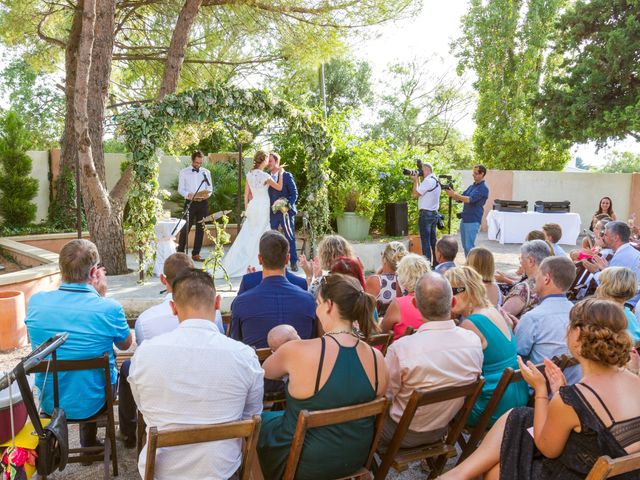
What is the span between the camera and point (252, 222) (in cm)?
854

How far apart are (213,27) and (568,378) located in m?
11.2

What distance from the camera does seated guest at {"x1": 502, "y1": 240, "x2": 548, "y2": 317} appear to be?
4.26m

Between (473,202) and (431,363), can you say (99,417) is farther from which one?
(473,202)

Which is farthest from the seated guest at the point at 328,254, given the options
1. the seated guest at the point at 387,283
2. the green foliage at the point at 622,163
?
the green foliage at the point at 622,163

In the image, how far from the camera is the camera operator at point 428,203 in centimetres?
898

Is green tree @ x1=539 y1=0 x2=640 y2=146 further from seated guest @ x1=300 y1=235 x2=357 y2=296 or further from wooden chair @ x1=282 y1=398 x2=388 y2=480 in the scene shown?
wooden chair @ x1=282 y1=398 x2=388 y2=480

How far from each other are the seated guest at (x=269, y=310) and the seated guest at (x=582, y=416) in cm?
118

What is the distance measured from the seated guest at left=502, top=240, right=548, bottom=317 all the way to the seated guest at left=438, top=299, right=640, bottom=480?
1.84 m

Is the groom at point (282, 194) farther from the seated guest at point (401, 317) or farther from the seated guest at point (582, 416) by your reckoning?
the seated guest at point (582, 416)

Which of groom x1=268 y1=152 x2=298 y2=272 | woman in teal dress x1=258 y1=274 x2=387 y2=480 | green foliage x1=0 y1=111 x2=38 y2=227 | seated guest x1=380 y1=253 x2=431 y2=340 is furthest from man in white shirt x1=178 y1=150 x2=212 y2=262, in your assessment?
woman in teal dress x1=258 y1=274 x2=387 y2=480

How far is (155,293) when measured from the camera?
725cm

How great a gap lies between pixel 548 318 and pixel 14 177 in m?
11.2

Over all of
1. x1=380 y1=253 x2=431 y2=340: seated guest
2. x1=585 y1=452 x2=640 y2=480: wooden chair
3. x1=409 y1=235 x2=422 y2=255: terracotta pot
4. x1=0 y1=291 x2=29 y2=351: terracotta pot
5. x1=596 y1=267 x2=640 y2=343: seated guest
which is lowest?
x1=0 y1=291 x2=29 y2=351: terracotta pot

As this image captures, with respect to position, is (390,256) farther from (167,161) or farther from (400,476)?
(167,161)
